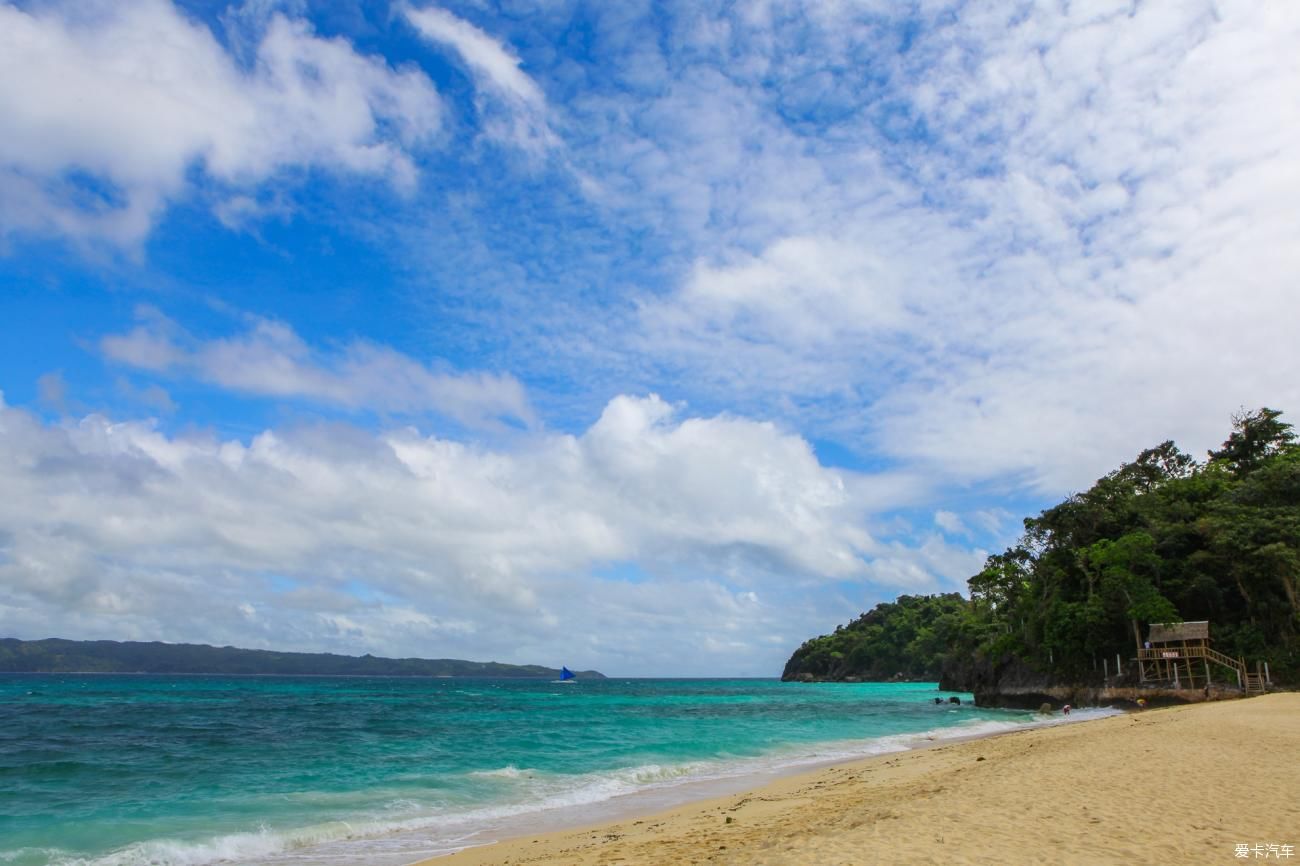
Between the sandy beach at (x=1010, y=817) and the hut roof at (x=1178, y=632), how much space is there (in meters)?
22.9

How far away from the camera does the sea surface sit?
41.6 ft

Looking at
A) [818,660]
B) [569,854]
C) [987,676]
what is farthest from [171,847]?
[818,660]

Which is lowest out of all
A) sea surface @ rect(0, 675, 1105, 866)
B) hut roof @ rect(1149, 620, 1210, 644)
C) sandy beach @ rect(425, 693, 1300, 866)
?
sea surface @ rect(0, 675, 1105, 866)

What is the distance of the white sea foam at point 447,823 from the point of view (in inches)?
457

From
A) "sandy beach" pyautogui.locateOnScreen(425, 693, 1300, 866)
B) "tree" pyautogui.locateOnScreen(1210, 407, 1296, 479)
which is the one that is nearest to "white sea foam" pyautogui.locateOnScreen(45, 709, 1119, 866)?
"sandy beach" pyautogui.locateOnScreen(425, 693, 1300, 866)

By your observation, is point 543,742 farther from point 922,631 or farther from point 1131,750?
point 922,631

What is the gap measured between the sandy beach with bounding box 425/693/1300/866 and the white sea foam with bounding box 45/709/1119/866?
150 centimetres

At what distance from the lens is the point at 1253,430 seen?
52.6m

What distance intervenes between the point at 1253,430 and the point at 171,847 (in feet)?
215

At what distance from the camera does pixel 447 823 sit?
14.4 m

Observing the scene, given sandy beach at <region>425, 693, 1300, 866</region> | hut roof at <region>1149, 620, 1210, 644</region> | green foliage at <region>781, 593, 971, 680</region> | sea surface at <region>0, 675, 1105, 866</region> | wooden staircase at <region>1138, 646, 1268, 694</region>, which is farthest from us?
green foliage at <region>781, 593, 971, 680</region>

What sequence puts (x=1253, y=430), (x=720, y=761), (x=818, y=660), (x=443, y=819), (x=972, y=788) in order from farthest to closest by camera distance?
(x=818, y=660) → (x=1253, y=430) → (x=720, y=761) → (x=443, y=819) → (x=972, y=788)

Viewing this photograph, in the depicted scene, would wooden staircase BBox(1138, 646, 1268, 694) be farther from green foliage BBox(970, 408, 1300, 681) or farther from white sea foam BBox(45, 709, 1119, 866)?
white sea foam BBox(45, 709, 1119, 866)

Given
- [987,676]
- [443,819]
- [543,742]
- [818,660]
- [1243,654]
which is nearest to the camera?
[443,819]
